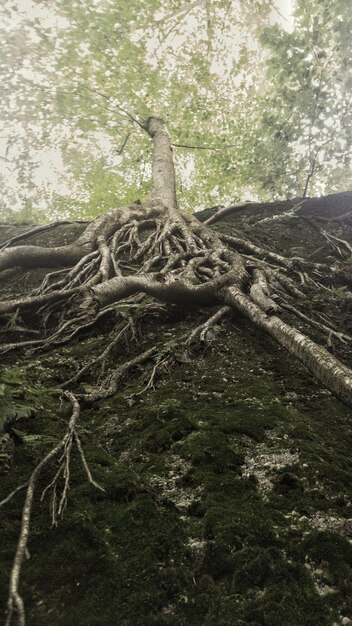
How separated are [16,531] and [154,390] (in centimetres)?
163

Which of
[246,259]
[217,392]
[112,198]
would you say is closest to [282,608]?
[217,392]

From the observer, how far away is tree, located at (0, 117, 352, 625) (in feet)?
9.29

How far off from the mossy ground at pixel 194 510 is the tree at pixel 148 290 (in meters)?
0.15

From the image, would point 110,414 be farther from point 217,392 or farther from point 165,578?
point 165,578

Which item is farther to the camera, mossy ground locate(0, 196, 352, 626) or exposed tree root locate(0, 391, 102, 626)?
mossy ground locate(0, 196, 352, 626)

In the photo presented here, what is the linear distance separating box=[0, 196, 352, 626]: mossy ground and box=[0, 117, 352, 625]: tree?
0.15 meters

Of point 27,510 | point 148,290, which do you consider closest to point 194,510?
point 27,510

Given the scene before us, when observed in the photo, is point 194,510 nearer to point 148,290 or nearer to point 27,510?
point 27,510

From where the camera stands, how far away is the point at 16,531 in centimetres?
179

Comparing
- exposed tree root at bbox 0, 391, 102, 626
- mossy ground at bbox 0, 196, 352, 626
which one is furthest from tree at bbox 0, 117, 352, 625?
mossy ground at bbox 0, 196, 352, 626

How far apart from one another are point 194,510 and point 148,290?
3011 millimetres

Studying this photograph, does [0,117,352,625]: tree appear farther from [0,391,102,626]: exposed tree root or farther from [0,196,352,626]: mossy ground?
[0,196,352,626]: mossy ground

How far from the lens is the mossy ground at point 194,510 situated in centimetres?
151

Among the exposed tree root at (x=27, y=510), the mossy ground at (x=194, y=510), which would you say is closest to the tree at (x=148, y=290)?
the exposed tree root at (x=27, y=510)
